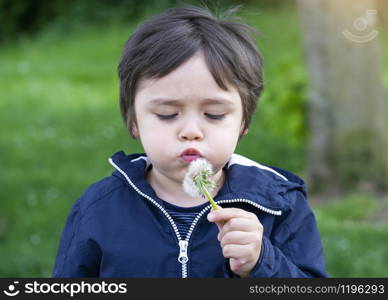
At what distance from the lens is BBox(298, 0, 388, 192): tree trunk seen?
5750mm

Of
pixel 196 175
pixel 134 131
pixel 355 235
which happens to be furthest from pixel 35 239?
pixel 196 175

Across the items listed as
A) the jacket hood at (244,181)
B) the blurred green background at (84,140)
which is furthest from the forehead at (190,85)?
the blurred green background at (84,140)

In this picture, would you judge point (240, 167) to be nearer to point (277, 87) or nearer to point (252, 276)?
point (252, 276)

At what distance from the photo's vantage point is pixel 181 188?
8.61 ft

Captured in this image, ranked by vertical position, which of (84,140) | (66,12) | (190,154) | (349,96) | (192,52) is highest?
(66,12)

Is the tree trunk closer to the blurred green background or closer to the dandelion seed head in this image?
the blurred green background

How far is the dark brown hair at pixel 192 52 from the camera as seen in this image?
2.49m

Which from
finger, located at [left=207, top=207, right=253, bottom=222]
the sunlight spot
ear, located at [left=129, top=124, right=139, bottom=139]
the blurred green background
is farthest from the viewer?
the sunlight spot

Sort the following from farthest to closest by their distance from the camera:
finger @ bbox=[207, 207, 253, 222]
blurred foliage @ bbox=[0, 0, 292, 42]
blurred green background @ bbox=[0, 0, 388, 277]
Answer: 1. blurred foliage @ bbox=[0, 0, 292, 42]
2. blurred green background @ bbox=[0, 0, 388, 277]
3. finger @ bbox=[207, 207, 253, 222]

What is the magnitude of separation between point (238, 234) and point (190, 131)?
1.11 ft

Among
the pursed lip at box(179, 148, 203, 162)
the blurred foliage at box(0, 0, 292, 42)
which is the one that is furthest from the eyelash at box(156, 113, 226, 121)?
the blurred foliage at box(0, 0, 292, 42)

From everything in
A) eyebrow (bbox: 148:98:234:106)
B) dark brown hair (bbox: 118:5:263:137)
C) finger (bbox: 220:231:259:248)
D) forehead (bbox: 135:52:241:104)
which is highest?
dark brown hair (bbox: 118:5:263:137)

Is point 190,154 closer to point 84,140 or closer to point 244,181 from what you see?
point 244,181

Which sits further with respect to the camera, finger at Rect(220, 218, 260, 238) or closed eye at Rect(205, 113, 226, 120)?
closed eye at Rect(205, 113, 226, 120)
